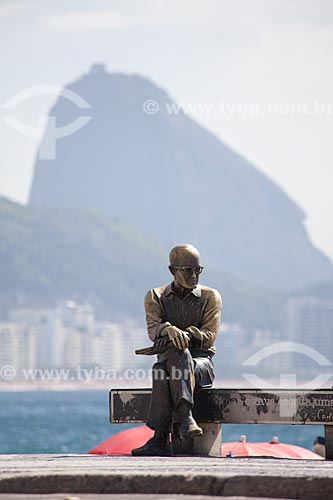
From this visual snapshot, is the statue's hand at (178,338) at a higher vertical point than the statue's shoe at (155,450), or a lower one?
higher

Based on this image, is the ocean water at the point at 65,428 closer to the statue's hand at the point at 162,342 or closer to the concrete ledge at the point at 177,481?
the statue's hand at the point at 162,342

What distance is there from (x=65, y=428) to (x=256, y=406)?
96438mm

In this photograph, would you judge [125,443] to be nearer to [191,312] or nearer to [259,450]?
[259,450]

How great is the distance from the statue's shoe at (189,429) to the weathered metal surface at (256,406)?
0.47 m

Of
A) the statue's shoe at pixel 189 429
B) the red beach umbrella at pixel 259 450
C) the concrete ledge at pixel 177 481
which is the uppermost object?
the red beach umbrella at pixel 259 450

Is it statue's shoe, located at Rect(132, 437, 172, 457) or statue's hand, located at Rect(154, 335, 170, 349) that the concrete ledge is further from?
statue's hand, located at Rect(154, 335, 170, 349)

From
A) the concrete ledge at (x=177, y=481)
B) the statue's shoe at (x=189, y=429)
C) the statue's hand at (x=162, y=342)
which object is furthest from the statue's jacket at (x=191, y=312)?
the concrete ledge at (x=177, y=481)

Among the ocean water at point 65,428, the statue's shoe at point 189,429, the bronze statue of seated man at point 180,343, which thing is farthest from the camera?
the ocean water at point 65,428

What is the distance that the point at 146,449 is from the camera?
526 inches

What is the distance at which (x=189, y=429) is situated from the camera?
1295cm

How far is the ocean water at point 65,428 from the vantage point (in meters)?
83.6

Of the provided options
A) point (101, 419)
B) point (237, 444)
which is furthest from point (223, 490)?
point (101, 419)

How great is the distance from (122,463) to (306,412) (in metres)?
2.02

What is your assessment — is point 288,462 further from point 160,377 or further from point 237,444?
point 237,444
